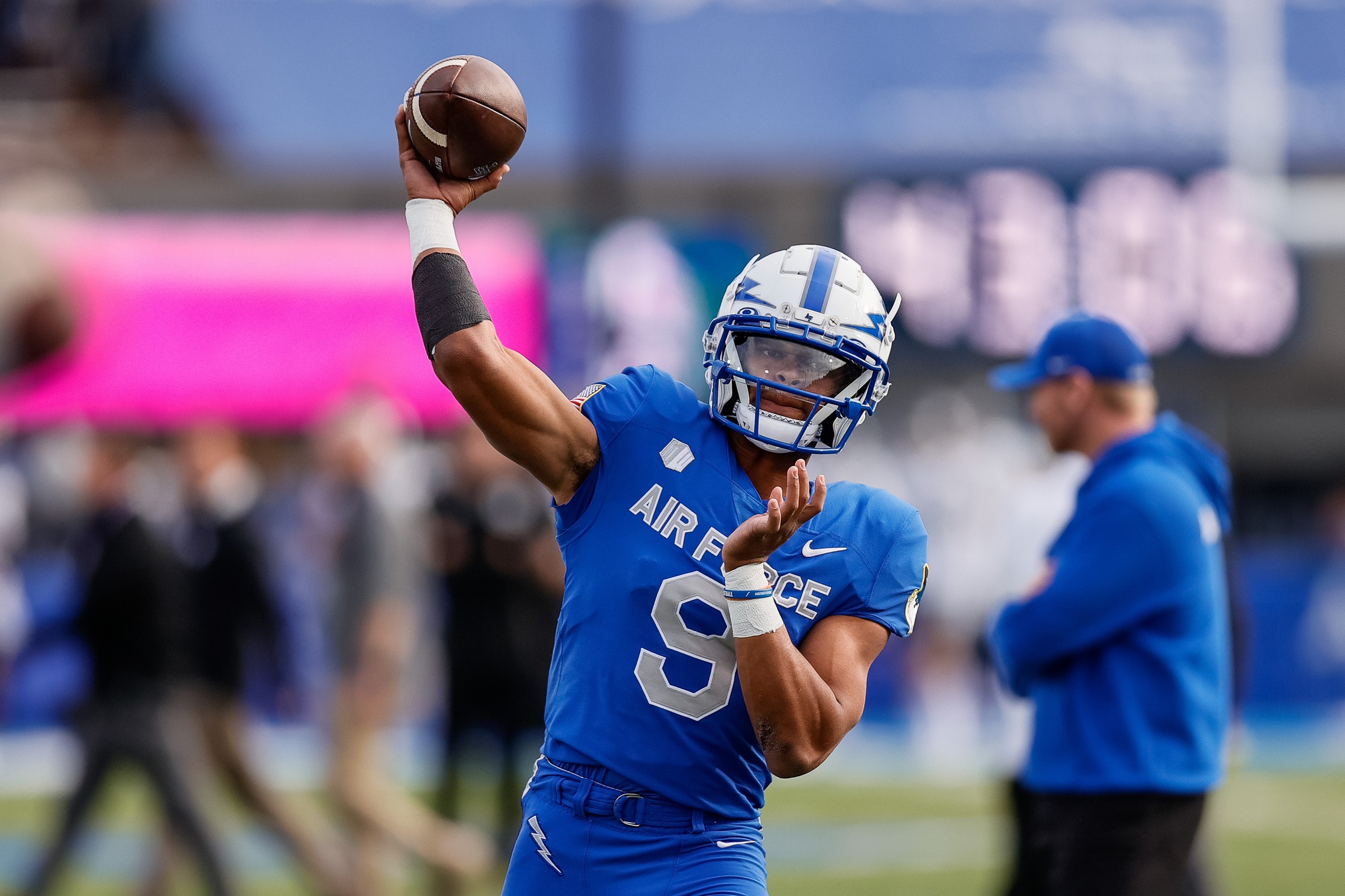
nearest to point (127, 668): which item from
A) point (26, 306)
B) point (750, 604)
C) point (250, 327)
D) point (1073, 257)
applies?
point (26, 306)

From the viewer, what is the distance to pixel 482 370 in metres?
2.65

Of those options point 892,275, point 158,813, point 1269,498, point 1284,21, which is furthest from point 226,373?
→ point 1269,498

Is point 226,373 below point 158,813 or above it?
above

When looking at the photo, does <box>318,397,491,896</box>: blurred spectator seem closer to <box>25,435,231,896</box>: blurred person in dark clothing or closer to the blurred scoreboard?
<box>25,435,231,896</box>: blurred person in dark clothing

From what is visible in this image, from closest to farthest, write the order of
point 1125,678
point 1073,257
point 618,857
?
1. point 618,857
2. point 1125,678
3. point 1073,257

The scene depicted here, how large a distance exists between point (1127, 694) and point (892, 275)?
9.28m

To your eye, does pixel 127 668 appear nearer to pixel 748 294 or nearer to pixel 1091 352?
pixel 1091 352

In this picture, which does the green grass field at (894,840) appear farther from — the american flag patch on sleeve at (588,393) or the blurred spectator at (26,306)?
the american flag patch on sleeve at (588,393)

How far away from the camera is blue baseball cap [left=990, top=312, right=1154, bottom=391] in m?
4.36

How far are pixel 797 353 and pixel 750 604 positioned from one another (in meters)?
0.51

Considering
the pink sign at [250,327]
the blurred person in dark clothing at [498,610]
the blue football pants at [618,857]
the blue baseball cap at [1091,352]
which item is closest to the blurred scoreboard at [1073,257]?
the pink sign at [250,327]

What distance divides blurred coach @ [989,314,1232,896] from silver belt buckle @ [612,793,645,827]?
1546 millimetres

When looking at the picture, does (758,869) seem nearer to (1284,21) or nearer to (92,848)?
(92,848)

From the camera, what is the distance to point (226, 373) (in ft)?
44.9
